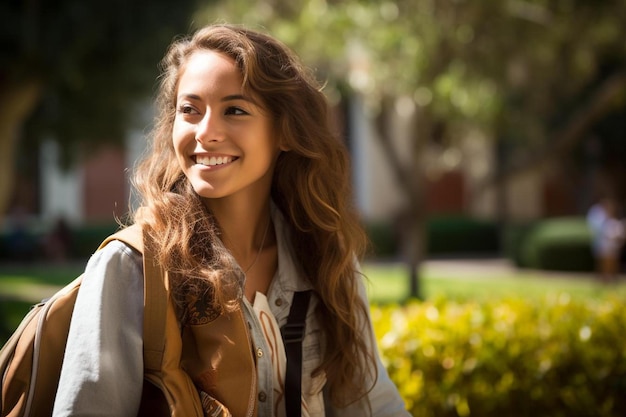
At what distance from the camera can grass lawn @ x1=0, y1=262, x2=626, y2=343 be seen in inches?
516

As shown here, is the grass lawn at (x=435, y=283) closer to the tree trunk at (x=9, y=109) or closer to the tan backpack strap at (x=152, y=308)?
the tree trunk at (x=9, y=109)

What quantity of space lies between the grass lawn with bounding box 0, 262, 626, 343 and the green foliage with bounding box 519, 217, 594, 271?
1.33ft

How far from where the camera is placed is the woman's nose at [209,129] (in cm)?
208

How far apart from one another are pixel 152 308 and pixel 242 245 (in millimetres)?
510

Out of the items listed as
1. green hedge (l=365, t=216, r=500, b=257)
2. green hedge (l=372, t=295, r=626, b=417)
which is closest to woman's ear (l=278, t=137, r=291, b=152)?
green hedge (l=372, t=295, r=626, b=417)

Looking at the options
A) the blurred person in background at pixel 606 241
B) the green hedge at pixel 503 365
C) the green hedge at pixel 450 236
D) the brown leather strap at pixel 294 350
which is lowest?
the green hedge at pixel 450 236

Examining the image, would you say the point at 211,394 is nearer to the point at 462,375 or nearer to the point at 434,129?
the point at 462,375

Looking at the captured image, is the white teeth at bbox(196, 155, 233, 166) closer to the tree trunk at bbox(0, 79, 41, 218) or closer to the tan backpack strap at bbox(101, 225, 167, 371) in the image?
the tan backpack strap at bbox(101, 225, 167, 371)

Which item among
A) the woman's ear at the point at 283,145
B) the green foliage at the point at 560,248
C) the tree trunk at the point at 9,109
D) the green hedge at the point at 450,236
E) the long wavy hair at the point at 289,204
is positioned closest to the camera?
the long wavy hair at the point at 289,204

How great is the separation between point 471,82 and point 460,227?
13.0m

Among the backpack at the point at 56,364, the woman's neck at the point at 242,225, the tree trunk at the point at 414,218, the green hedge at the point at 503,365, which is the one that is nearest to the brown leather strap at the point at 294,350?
the woman's neck at the point at 242,225

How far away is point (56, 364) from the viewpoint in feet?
6.11

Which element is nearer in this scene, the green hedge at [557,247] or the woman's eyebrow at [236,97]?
the woman's eyebrow at [236,97]

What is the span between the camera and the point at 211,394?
6.36 ft
